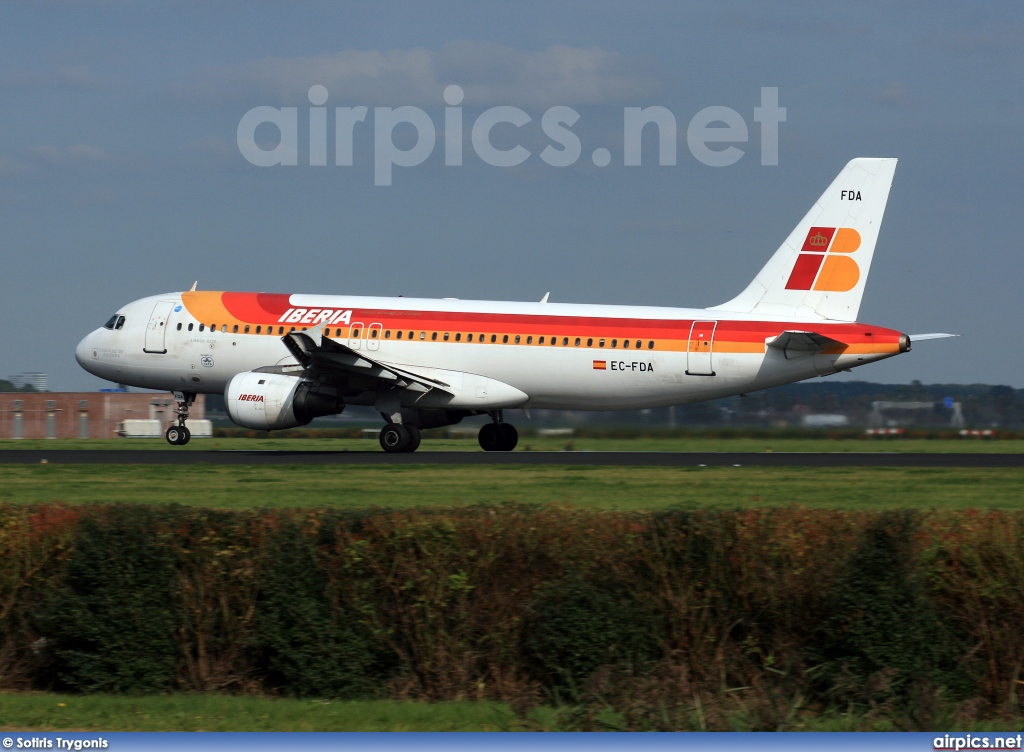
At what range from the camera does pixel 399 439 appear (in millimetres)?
36062

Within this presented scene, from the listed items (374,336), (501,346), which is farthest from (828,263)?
(374,336)

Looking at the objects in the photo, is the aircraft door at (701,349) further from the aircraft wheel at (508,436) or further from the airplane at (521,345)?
the aircraft wheel at (508,436)

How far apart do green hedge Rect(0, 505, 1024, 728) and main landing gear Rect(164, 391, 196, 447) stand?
2495 cm

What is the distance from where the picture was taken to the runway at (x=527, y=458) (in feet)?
101

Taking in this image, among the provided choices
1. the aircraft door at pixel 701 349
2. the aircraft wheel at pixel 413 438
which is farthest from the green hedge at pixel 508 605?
the aircraft wheel at pixel 413 438

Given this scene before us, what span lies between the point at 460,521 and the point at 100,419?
55557 millimetres

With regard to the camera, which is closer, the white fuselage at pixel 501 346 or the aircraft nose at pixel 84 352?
the white fuselage at pixel 501 346

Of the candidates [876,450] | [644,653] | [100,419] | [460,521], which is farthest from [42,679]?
[100,419]

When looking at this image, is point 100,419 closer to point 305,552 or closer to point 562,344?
point 562,344

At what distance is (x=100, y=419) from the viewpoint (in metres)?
66.5

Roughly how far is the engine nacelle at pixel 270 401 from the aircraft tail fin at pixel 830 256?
38.8 feet

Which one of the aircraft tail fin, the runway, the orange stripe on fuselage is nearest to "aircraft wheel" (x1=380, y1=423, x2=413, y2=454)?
the runway

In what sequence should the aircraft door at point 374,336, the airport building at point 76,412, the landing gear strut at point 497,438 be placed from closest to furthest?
1. the aircraft door at point 374,336
2. the landing gear strut at point 497,438
3. the airport building at point 76,412

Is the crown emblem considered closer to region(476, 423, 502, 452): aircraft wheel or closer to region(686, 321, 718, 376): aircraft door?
region(686, 321, 718, 376): aircraft door
